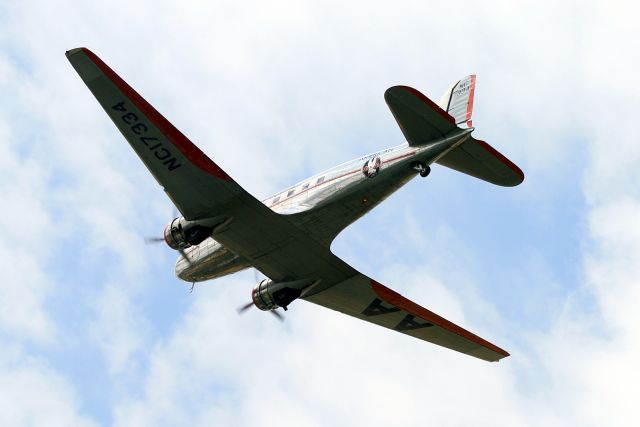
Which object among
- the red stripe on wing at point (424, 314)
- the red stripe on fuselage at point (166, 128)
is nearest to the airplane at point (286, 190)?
the red stripe on fuselage at point (166, 128)

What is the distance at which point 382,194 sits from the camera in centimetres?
3691

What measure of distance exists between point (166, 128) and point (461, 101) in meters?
9.97

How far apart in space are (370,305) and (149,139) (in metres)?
12.1

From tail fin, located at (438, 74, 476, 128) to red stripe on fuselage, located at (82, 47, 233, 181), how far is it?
7840 mm

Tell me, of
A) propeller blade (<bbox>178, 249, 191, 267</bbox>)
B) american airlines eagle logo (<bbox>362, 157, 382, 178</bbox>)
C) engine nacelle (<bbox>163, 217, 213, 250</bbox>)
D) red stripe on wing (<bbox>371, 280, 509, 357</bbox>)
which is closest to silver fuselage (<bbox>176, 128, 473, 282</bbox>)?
american airlines eagle logo (<bbox>362, 157, 382, 178</bbox>)

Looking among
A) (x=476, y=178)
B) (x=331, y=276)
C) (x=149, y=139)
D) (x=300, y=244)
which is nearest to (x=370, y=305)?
(x=331, y=276)

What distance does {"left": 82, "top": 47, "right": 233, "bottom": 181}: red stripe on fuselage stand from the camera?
3350 centimetres

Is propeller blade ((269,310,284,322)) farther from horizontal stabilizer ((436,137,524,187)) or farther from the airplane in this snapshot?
horizontal stabilizer ((436,137,524,187))

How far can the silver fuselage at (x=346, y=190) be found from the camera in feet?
118

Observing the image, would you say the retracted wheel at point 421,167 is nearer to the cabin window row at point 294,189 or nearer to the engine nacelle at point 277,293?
the cabin window row at point 294,189

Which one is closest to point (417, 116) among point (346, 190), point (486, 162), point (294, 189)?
point (486, 162)

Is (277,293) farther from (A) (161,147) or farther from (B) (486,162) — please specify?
(B) (486,162)

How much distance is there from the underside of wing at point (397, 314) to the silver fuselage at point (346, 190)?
3.43 m

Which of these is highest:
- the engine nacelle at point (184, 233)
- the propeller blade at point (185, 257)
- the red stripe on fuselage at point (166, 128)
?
the red stripe on fuselage at point (166, 128)
